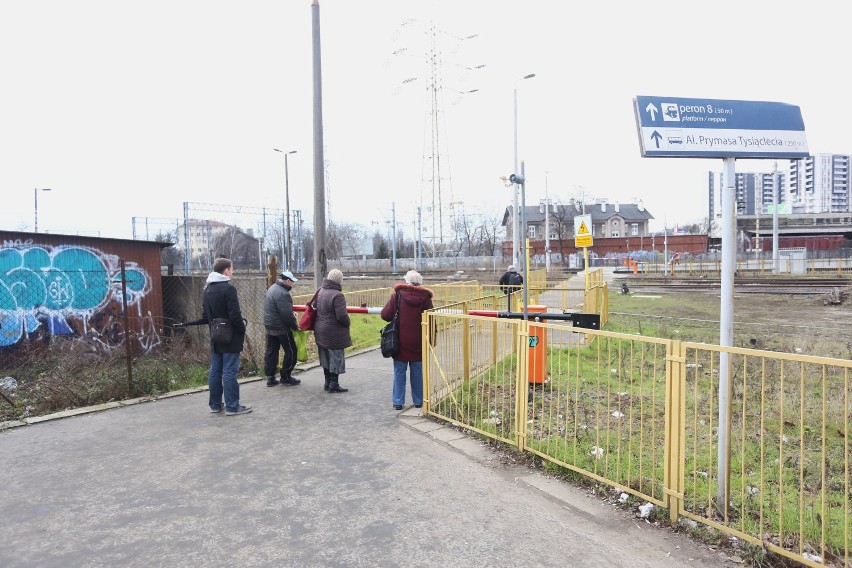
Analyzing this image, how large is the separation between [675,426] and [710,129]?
7.28ft

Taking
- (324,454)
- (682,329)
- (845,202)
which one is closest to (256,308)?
(324,454)

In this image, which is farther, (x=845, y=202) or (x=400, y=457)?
(x=845, y=202)

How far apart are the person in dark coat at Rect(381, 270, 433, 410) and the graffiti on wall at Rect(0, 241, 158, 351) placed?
5.43 metres

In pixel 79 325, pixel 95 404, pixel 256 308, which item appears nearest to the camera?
pixel 95 404

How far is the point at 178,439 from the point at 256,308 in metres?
4.51

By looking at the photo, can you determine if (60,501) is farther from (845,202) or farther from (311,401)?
(845,202)

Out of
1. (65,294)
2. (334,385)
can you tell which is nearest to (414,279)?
(334,385)

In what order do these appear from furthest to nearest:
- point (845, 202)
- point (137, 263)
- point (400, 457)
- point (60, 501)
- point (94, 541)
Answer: point (845, 202)
point (137, 263)
point (400, 457)
point (60, 501)
point (94, 541)

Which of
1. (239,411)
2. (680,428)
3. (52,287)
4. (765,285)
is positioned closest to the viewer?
(680,428)

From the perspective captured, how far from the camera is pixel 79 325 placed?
1112cm

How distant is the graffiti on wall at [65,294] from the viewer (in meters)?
10.3

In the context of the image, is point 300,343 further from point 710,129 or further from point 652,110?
point 710,129

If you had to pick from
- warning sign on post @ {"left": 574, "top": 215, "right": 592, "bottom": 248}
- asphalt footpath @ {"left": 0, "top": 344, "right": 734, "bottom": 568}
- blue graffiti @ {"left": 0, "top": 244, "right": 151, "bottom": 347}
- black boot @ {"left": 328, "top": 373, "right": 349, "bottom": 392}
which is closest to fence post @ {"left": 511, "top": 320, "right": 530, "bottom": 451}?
asphalt footpath @ {"left": 0, "top": 344, "right": 734, "bottom": 568}

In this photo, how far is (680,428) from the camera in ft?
13.1
